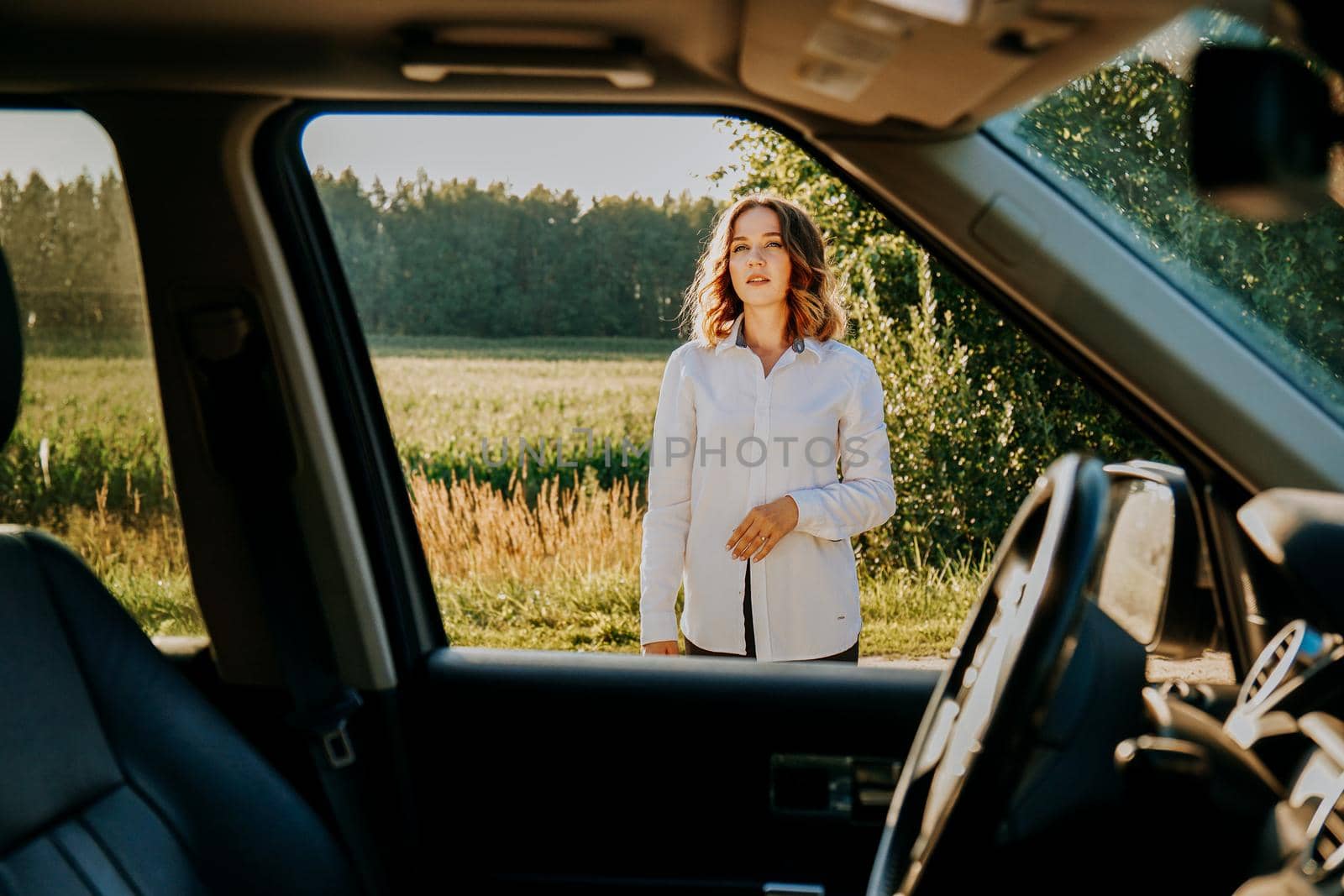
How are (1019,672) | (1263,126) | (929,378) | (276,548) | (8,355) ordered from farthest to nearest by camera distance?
(929,378), (276,548), (8,355), (1019,672), (1263,126)

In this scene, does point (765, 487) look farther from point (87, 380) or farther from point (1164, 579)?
point (87, 380)

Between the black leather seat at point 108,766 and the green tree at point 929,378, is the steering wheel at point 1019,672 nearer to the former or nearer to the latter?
the black leather seat at point 108,766

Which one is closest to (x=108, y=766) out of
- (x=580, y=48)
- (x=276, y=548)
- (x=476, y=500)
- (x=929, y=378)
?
(x=276, y=548)

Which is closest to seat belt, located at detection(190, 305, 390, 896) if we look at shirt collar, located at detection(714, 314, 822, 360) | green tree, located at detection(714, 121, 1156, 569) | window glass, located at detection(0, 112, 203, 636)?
window glass, located at detection(0, 112, 203, 636)

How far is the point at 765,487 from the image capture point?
2609 millimetres

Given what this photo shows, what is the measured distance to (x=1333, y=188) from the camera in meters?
1.17

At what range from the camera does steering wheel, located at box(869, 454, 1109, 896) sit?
42.3 inches

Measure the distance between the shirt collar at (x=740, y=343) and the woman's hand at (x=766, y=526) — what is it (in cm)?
34

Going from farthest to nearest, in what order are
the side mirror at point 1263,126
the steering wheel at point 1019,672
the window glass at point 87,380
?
1. the window glass at point 87,380
2. the steering wheel at point 1019,672
3. the side mirror at point 1263,126

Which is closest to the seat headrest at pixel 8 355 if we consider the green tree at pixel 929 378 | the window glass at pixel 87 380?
the window glass at pixel 87 380

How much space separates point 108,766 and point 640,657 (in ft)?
3.08

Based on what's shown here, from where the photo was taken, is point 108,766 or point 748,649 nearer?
point 108,766

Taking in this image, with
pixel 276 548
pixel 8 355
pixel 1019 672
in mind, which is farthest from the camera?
pixel 276 548

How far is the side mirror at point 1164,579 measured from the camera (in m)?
1.53
